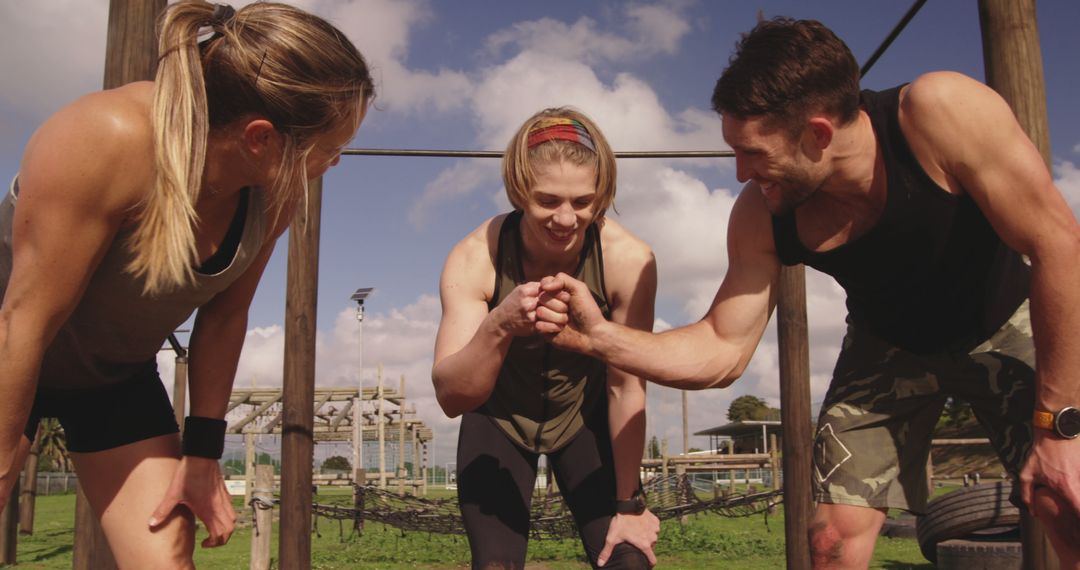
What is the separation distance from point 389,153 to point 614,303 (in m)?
2.56

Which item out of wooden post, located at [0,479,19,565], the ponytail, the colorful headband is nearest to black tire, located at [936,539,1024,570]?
the colorful headband

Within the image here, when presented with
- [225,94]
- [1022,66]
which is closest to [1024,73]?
[1022,66]

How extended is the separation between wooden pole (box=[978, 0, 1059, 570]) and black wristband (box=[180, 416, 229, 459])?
2.81 meters

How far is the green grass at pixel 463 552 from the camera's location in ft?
32.2

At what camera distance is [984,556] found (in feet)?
23.2

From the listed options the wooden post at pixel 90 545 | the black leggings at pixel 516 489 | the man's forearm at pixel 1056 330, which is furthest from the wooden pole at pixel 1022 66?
the wooden post at pixel 90 545

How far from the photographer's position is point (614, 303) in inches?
115

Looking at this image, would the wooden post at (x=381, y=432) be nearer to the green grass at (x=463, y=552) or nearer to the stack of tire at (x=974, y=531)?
the green grass at (x=463, y=552)

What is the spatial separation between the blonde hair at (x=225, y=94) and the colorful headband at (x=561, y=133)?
66cm

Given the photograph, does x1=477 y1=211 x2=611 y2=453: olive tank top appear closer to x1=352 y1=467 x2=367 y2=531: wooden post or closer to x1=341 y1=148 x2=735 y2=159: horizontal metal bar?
x1=341 y1=148 x2=735 y2=159: horizontal metal bar

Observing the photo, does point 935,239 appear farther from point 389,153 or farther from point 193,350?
point 389,153

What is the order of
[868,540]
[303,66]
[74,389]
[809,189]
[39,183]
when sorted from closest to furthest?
[39,183], [303,66], [74,389], [809,189], [868,540]

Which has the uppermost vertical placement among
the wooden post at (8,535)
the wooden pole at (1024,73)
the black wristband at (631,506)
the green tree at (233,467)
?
the wooden pole at (1024,73)

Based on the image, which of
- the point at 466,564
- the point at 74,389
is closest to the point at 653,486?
the point at 466,564
